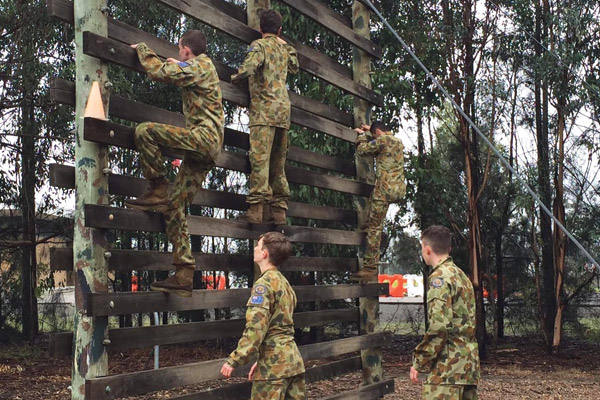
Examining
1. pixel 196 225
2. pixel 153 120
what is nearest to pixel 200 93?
pixel 153 120

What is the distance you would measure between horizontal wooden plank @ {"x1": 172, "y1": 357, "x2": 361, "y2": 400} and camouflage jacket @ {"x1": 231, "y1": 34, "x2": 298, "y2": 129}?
83.7 inches

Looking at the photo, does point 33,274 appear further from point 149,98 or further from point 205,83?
point 205,83

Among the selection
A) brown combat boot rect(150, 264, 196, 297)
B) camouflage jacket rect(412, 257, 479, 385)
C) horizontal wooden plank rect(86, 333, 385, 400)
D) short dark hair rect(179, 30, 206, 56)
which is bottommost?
horizontal wooden plank rect(86, 333, 385, 400)

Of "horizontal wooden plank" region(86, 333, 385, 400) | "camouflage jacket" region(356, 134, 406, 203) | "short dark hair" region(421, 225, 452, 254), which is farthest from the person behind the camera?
"camouflage jacket" region(356, 134, 406, 203)

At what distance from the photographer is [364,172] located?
8.87 m

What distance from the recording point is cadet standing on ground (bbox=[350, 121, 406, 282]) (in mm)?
8516

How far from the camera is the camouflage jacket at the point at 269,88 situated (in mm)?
6324

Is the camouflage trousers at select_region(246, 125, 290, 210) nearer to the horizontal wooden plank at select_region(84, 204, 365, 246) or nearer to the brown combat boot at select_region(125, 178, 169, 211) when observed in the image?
the horizontal wooden plank at select_region(84, 204, 365, 246)

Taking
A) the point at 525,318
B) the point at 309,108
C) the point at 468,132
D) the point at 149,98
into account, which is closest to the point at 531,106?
the point at 468,132

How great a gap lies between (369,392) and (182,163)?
13.5 ft

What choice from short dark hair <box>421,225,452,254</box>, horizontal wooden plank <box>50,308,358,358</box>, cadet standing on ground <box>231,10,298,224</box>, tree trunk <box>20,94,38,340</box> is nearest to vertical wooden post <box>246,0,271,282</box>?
cadet standing on ground <box>231,10,298,224</box>

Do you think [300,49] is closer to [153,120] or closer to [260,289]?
[153,120]

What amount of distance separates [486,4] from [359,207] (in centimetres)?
869

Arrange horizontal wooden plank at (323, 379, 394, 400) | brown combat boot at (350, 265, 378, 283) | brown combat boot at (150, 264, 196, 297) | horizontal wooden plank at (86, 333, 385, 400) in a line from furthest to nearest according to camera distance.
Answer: brown combat boot at (350, 265, 378, 283)
horizontal wooden plank at (323, 379, 394, 400)
brown combat boot at (150, 264, 196, 297)
horizontal wooden plank at (86, 333, 385, 400)
